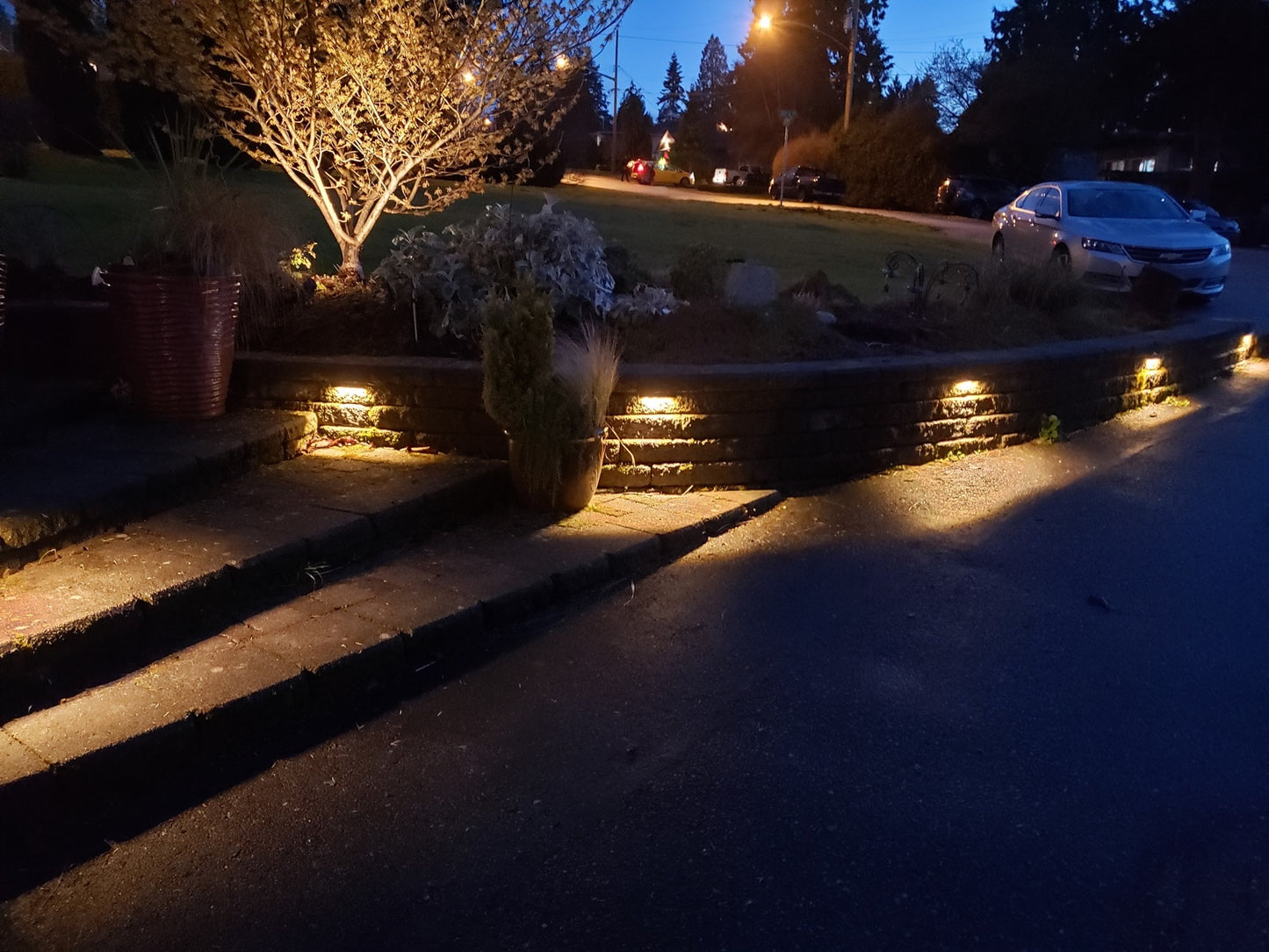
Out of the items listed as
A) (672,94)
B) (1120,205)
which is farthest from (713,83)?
(1120,205)

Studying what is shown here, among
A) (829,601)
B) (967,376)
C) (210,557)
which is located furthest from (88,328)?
(967,376)

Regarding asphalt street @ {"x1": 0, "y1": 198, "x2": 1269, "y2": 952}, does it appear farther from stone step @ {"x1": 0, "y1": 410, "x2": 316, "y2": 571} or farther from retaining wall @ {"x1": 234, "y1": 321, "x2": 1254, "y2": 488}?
stone step @ {"x1": 0, "y1": 410, "x2": 316, "y2": 571}

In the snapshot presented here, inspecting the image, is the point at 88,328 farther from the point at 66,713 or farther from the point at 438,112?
the point at 66,713

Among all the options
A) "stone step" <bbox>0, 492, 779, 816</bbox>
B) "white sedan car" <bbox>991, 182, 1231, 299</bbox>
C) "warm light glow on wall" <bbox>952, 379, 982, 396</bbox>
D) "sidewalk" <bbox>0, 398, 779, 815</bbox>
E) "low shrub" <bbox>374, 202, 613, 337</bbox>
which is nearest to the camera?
"stone step" <bbox>0, 492, 779, 816</bbox>

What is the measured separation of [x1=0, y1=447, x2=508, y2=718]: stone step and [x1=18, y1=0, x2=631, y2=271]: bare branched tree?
2705 mm

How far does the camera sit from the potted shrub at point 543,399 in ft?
18.5

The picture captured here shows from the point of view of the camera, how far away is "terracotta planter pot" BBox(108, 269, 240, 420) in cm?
589

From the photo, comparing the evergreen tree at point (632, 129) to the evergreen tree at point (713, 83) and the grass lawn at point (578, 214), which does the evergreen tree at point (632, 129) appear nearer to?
the evergreen tree at point (713, 83)

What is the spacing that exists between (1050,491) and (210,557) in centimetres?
505

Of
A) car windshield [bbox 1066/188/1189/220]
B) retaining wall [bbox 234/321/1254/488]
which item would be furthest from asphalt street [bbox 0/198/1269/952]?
car windshield [bbox 1066/188/1189/220]

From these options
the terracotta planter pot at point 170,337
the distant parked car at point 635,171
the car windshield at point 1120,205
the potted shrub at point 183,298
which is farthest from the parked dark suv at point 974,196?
the terracotta planter pot at point 170,337

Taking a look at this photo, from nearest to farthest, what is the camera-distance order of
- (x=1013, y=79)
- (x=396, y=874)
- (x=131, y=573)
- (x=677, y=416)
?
1. (x=396, y=874)
2. (x=131, y=573)
3. (x=677, y=416)
4. (x=1013, y=79)

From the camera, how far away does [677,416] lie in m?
6.38

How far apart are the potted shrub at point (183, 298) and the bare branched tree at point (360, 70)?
1238 mm
